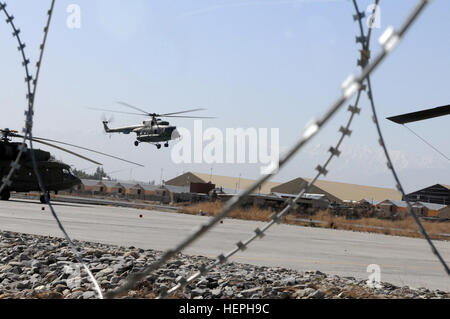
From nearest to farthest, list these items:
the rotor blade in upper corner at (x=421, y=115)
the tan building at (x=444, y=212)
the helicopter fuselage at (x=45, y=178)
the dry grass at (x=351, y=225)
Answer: the rotor blade in upper corner at (x=421, y=115), the helicopter fuselage at (x=45, y=178), the dry grass at (x=351, y=225), the tan building at (x=444, y=212)

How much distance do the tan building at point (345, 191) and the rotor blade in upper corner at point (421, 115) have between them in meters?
95.3

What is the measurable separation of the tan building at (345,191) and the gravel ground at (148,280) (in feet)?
305

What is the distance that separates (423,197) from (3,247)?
87.5 m

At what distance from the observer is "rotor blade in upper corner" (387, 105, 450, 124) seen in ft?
18.3

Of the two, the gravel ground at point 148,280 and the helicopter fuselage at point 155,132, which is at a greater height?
the helicopter fuselage at point 155,132

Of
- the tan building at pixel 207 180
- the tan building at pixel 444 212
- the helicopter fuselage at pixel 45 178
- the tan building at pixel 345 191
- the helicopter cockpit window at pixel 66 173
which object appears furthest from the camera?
the tan building at pixel 207 180

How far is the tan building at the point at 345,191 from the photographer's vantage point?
102000mm

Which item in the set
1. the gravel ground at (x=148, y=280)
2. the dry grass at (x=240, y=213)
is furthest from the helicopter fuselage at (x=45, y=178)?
the gravel ground at (x=148, y=280)

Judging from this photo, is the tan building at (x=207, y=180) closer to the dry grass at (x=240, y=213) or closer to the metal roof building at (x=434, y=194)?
the metal roof building at (x=434, y=194)

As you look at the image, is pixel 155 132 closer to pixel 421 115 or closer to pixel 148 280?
pixel 148 280

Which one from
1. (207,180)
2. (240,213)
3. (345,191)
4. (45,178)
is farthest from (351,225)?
(207,180)

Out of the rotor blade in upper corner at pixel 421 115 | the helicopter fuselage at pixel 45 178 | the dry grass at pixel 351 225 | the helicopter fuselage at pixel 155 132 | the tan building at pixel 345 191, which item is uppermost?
the helicopter fuselage at pixel 155 132

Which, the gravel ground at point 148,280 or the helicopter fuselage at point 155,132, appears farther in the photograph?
the helicopter fuselage at point 155,132
